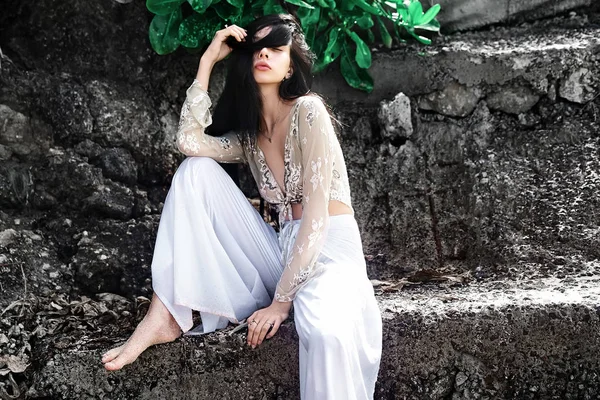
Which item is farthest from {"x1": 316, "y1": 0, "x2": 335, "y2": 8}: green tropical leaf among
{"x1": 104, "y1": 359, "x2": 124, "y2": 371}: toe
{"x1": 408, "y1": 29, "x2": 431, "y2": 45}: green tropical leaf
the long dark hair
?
{"x1": 104, "y1": 359, "x2": 124, "y2": 371}: toe

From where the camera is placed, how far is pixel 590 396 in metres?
2.24

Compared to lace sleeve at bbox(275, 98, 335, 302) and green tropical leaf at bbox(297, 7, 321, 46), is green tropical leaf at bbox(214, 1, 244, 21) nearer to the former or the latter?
green tropical leaf at bbox(297, 7, 321, 46)

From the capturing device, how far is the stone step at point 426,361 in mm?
2242

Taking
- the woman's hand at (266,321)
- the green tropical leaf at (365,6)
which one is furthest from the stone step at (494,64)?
the woman's hand at (266,321)

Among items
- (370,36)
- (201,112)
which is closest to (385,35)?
(370,36)

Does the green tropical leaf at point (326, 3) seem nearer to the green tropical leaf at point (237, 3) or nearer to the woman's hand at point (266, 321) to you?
the green tropical leaf at point (237, 3)

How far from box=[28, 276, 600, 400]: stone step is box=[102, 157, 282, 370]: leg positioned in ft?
0.24

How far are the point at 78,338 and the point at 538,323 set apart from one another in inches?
55.5

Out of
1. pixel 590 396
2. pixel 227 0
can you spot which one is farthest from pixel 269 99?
pixel 590 396

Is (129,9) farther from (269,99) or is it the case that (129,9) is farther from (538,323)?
(538,323)

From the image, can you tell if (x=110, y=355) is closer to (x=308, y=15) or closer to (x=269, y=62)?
(x=269, y=62)

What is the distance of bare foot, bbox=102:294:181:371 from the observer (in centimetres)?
222

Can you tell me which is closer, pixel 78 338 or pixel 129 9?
pixel 78 338

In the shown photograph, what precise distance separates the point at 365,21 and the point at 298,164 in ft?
3.26
